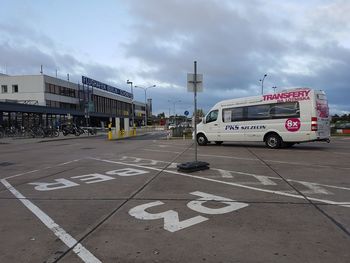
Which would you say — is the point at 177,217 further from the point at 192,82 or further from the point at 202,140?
the point at 202,140

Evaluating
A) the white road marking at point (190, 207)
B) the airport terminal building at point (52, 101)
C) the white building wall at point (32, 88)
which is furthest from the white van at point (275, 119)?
the white building wall at point (32, 88)

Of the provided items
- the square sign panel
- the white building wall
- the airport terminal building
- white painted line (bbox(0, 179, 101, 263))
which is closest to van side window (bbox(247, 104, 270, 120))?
the square sign panel

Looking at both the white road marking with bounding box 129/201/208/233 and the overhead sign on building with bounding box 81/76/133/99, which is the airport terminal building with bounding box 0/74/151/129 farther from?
the white road marking with bounding box 129/201/208/233

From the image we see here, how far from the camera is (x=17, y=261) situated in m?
4.64

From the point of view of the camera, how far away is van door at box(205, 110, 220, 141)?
79.1 feet

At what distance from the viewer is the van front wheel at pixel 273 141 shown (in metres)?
20.8

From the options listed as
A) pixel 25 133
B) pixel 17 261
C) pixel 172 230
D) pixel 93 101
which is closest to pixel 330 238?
pixel 172 230

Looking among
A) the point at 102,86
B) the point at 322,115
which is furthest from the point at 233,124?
the point at 102,86

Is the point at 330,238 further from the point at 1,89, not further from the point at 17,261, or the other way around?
the point at 1,89

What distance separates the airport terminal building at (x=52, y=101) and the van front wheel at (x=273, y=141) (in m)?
21.5

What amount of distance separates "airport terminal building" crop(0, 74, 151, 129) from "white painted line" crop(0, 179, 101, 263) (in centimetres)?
3277

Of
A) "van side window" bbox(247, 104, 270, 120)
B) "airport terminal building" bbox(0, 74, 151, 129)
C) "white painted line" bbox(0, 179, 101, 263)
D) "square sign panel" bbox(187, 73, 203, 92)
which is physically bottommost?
"white painted line" bbox(0, 179, 101, 263)

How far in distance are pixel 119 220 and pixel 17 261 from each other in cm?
196

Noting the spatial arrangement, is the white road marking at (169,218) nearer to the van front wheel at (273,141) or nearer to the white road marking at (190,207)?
the white road marking at (190,207)
